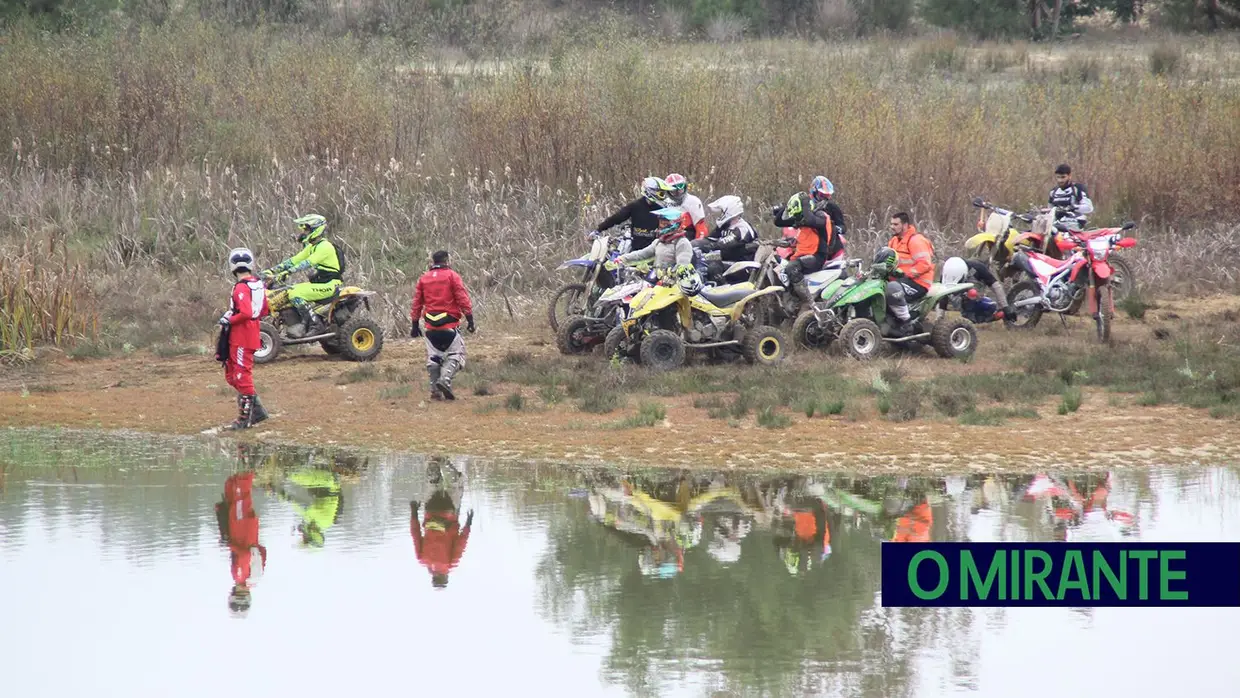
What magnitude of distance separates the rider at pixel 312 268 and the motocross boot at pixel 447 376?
285 centimetres

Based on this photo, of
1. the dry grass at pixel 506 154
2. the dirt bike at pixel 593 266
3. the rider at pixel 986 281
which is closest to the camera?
the dirt bike at pixel 593 266

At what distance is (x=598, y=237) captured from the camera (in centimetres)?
1845

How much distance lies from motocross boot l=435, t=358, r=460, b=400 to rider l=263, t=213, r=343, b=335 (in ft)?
9.36

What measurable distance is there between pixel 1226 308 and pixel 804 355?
7.32 m

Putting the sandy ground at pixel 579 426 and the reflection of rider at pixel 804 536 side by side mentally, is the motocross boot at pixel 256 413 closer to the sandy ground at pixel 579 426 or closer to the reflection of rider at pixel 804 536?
the sandy ground at pixel 579 426

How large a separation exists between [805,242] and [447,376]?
5.02 m

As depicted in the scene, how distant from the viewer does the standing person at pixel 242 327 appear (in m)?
14.3

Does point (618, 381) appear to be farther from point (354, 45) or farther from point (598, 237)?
point (354, 45)

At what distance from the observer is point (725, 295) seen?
1702 cm

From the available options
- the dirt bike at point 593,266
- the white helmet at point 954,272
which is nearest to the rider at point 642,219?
the dirt bike at point 593,266

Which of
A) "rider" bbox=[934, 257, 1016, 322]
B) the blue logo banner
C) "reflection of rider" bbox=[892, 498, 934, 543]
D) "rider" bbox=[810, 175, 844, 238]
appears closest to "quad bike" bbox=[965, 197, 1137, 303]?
"rider" bbox=[934, 257, 1016, 322]

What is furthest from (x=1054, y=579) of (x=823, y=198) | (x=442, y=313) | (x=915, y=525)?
(x=823, y=198)

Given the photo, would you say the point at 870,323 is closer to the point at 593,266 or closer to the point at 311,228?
the point at 593,266

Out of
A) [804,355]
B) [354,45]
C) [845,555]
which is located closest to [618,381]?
[804,355]
